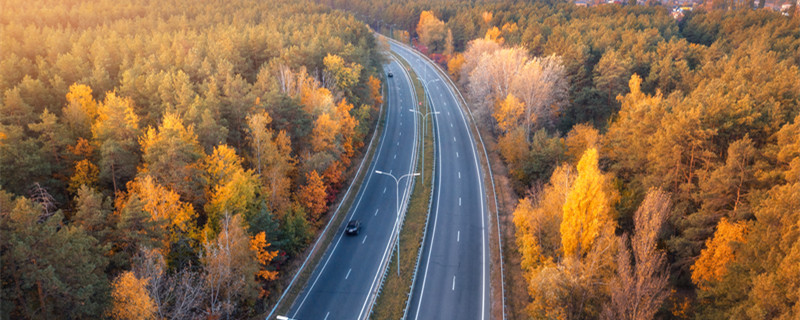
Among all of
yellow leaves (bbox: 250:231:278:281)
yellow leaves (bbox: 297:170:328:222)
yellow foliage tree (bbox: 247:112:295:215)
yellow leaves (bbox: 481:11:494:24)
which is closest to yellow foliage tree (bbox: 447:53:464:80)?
yellow leaves (bbox: 481:11:494:24)

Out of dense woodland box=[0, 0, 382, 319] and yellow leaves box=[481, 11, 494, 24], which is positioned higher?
yellow leaves box=[481, 11, 494, 24]

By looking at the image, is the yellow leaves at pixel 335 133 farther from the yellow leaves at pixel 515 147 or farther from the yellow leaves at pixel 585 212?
the yellow leaves at pixel 585 212

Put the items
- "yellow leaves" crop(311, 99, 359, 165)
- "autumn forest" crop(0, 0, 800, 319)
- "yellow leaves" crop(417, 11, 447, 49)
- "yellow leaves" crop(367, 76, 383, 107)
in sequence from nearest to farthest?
"autumn forest" crop(0, 0, 800, 319) < "yellow leaves" crop(311, 99, 359, 165) < "yellow leaves" crop(367, 76, 383, 107) < "yellow leaves" crop(417, 11, 447, 49)

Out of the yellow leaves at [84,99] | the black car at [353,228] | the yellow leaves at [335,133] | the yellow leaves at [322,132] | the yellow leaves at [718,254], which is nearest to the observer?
the yellow leaves at [718,254]

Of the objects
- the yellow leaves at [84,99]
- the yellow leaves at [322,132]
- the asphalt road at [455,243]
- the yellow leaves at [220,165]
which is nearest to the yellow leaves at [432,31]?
the asphalt road at [455,243]

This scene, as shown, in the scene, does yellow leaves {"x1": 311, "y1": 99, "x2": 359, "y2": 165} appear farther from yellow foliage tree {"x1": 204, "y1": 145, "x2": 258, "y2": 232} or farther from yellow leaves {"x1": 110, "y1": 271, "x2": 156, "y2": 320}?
yellow leaves {"x1": 110, "y1": 271, "x2": 156, "y2": 320}

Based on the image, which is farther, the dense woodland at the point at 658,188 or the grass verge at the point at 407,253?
the grass verge at the point at 407,253

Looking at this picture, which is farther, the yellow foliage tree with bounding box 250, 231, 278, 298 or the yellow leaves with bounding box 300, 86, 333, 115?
the yellow leaves with bounding box 300, 86, 333, 115
